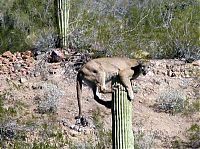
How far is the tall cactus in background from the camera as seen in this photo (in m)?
13.5

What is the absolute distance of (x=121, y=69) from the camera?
8.30 m

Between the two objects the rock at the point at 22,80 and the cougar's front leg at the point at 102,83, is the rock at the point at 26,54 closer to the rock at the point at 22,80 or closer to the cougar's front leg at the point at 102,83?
the rock at the point at 22,80

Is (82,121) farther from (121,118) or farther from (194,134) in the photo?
(121,118)

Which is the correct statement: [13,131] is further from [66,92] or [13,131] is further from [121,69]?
[121,69]

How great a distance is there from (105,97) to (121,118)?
4.12 metres

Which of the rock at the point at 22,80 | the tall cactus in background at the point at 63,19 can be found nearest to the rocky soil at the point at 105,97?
the rock at the point at 22,80

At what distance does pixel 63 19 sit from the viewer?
13.6 m

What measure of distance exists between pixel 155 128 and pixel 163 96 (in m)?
1.07

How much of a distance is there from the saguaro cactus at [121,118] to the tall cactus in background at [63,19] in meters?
6.01

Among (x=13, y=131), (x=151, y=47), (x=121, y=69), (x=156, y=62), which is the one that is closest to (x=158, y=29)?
(x=151, y=47)

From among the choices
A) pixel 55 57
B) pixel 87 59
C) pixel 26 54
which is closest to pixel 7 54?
pixel 26 54

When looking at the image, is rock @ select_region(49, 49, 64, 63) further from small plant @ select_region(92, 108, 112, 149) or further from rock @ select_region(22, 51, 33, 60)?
small plant @ select_region(92, 108, 112, 149)

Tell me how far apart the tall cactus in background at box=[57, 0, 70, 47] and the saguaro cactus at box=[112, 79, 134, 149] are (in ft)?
19.7

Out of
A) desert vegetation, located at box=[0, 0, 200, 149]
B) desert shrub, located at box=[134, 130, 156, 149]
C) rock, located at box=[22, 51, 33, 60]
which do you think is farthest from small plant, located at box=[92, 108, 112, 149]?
rock, located at box=[22, 51, 33, 60]
